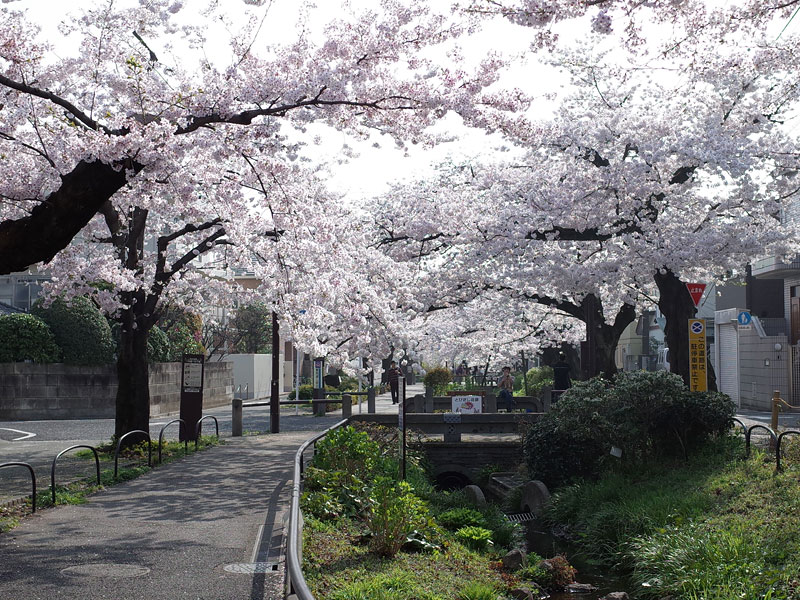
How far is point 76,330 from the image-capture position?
30.2m

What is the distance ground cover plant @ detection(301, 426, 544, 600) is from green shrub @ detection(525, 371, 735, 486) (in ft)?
8.41

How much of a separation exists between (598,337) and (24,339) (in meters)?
18.9

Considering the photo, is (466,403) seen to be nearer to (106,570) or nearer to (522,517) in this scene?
(522,517)

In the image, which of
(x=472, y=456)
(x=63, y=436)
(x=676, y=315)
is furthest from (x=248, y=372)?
(x=676, y=315)

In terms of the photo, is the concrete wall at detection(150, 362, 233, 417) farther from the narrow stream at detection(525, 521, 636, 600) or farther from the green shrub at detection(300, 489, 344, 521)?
the green shrub at detection(300, 489, 344, 521)

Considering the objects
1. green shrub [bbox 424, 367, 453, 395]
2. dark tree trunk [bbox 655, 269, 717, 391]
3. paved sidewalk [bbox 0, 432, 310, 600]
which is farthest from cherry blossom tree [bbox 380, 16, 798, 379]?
green shrub [bbox 424, 367, 453, 395]

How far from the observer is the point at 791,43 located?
16.2m

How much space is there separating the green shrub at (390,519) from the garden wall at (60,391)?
2217 cm

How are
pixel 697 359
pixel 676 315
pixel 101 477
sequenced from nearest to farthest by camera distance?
pixel 101 477, pixel 697 359, pixel 676 315

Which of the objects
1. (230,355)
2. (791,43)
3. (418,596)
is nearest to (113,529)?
(418,596)

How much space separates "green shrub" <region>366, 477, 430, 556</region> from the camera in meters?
9.65

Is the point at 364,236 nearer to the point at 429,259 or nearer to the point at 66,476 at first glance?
the point at 429,259

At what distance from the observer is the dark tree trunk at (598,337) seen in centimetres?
2398

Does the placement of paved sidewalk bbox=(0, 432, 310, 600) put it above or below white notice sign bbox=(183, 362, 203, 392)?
below
